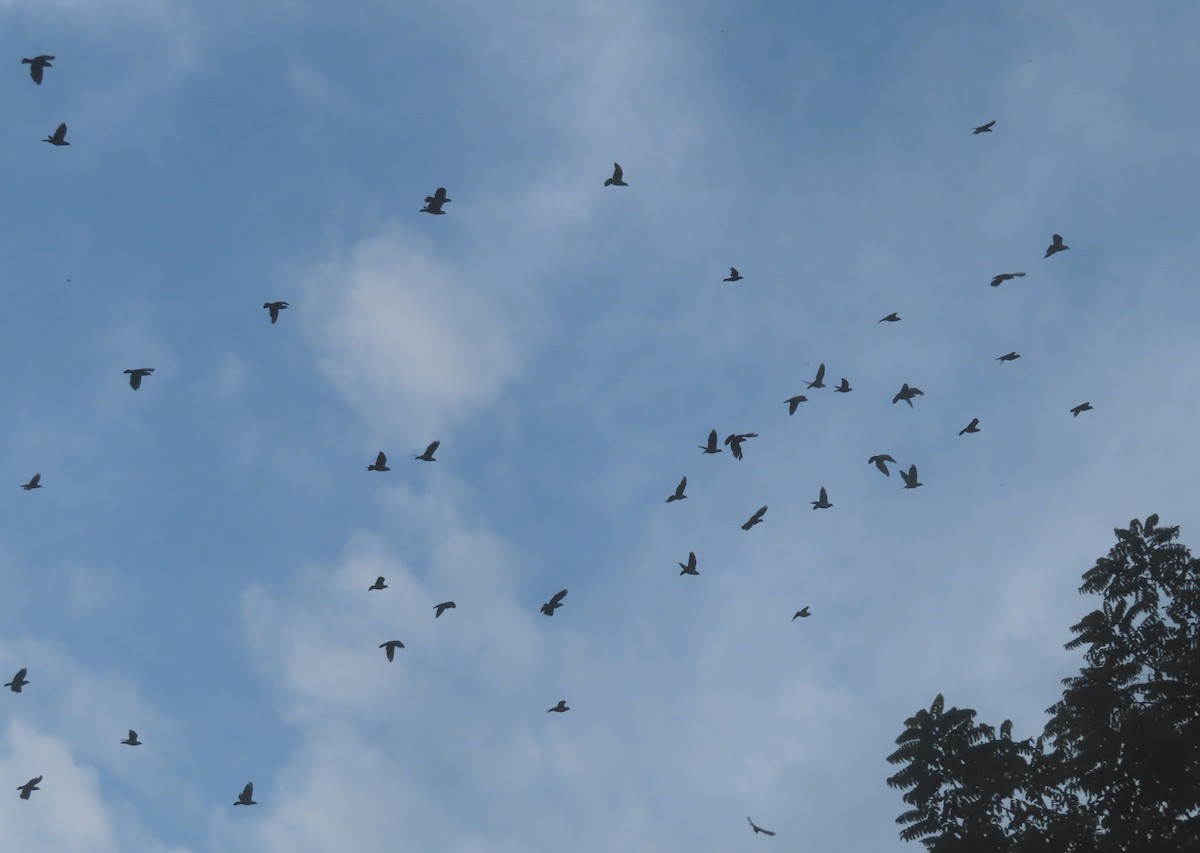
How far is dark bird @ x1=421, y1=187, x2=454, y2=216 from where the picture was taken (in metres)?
33.3

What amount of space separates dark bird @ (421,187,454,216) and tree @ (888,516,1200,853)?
18.9m

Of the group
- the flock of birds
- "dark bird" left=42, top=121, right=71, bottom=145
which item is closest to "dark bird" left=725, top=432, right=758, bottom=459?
the flock of birds

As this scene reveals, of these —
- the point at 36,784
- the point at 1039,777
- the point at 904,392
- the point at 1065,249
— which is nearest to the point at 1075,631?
the point at 1039,777

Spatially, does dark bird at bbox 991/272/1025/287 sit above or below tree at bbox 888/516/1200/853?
above

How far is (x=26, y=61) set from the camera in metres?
29.0

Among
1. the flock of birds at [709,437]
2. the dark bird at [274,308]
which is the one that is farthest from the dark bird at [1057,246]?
the dark bird at [274,308]

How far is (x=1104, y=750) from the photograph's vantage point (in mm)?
22234

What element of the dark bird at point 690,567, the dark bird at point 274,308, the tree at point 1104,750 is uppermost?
the dark bird at point 274,308

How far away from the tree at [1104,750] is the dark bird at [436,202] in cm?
1894

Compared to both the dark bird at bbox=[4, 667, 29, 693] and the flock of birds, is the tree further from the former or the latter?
the dark bird at bbox=[4, 667, 29, 693]

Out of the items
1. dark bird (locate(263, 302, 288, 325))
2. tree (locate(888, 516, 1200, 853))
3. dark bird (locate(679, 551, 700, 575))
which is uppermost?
dark bird (locate(263, 302, 288, 325))

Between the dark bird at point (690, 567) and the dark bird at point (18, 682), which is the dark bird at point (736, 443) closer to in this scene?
the dark bird at point (690, 567)

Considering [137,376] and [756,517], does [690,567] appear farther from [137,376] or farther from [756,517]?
[137,376]

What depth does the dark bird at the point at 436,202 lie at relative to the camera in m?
33.3
